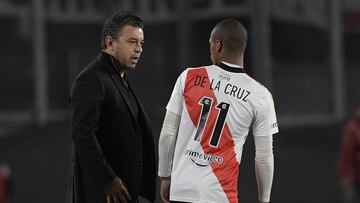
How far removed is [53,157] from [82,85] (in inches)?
199

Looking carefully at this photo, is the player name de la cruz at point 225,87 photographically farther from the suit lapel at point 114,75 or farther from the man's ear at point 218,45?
the suit lapel at point 114,75

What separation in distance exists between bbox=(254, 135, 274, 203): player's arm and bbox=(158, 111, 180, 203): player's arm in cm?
38

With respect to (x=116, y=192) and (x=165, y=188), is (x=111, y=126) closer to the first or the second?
(x=116, y=192)

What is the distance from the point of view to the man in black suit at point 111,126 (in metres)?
3.21

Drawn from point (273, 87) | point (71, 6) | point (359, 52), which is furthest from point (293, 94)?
point (71, 6)

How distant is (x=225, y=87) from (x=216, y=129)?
0.64ft

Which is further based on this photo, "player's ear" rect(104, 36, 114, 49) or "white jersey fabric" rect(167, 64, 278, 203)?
"white jersey fabric" rect(167, 64, 278, 203)

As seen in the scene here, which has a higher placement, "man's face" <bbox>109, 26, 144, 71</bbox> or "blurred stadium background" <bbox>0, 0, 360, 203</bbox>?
"man's face" <bbox>109, 26, 144, 71</bbox>

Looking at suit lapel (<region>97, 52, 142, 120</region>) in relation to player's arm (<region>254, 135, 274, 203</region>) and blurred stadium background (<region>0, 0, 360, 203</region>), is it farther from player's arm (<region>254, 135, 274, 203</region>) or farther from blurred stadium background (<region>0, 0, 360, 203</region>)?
blurred stadium background (<region>0, 0, 360, 203</region>)

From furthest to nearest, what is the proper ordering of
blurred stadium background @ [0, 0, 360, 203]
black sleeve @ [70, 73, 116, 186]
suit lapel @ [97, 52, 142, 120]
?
blurred stadium background @ [0, 0, 360, 203] → suit lapel @ [97, 52, 142, 120] → black sleeve @ [70, 73, 116, 186]

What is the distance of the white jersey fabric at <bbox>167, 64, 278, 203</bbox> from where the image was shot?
3.59 meters

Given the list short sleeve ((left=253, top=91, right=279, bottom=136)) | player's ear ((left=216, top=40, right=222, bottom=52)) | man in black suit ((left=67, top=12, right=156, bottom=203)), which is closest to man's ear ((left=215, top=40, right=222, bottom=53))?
player's ear ((left=216, top=40, right=222, bottom=52))

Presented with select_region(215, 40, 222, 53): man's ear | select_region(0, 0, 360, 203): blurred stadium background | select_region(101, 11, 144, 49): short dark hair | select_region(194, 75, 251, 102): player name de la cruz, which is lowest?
select_region(0, 0, 360, 203): blurred stadium background

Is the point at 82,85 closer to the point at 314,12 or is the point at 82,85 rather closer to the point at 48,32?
the point at 48,32
